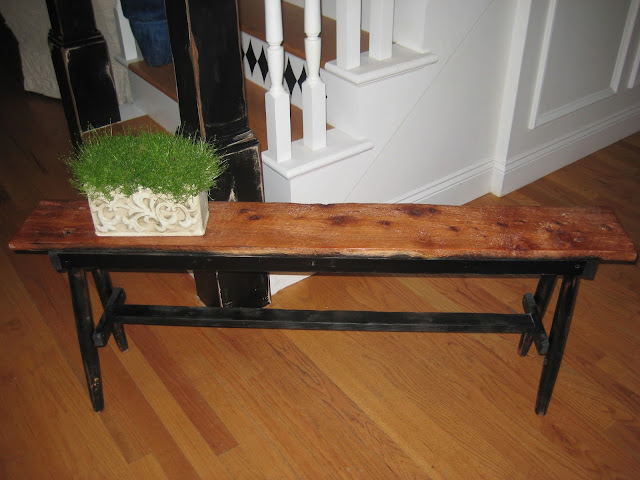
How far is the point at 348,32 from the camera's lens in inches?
75.4

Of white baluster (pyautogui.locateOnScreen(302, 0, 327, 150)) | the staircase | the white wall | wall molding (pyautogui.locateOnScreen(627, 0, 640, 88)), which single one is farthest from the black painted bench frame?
wall molding (pyautogui.locateOnScreen(627, 0, 640, 88))

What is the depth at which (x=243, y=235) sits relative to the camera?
1491mm

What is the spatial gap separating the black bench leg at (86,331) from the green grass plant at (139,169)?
10.5 inches

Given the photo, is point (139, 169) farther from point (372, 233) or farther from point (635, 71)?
point (635, 71)

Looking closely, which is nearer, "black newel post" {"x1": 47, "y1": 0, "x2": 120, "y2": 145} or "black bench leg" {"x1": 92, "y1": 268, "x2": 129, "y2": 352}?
"black bench leg" {"x1": 92, "y1": 268, "x2": 129, "y2": 352}

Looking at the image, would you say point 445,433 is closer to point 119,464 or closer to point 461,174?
point 119,464

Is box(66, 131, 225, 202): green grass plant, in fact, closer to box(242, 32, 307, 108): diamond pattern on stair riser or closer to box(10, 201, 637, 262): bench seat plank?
box(10, 201, 637, 262): bench seat plank

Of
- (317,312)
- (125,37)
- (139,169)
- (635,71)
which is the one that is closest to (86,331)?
(139,169)

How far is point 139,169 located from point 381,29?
103 centimetres

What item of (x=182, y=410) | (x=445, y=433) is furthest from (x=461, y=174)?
(x=182, y=410)

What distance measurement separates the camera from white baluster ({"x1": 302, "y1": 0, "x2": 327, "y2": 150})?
173 cm

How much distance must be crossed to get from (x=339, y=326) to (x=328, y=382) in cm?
25

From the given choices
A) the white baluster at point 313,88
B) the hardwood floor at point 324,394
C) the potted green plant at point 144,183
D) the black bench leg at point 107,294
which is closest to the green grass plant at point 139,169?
the potted green plant at point 144,183

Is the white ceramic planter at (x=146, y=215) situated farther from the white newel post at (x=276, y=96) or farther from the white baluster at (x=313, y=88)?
the white baluster at (x=313, y=88)
